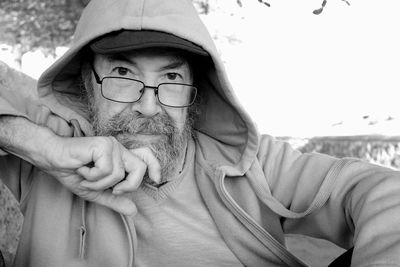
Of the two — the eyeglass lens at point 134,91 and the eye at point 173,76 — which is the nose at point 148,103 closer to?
the eyeglass lens at point 134,91

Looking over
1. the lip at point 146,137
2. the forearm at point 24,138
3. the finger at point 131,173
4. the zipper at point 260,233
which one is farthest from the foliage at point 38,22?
the finger at point 131,173

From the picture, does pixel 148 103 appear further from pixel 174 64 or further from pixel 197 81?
pixel 197 81

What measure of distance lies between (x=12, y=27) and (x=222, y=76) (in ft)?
19.7

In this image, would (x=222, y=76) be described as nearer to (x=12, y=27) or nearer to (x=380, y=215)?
(x=380, y=215)

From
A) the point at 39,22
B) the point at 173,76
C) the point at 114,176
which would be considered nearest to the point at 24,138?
the point at 114,176

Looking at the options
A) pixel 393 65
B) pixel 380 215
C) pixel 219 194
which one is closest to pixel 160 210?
pixel 219 194

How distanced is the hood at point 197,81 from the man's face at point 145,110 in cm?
14

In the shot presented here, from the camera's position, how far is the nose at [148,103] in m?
2.20

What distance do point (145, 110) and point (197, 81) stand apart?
49 cm

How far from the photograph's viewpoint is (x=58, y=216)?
2.12 m

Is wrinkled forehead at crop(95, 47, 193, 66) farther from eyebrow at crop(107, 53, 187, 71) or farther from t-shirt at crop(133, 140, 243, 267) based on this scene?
t-shirt at crop(133, 140, 243, 267)

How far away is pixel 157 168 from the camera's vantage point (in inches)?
73.9

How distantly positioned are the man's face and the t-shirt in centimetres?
15

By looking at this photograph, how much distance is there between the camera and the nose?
2.20 meters
